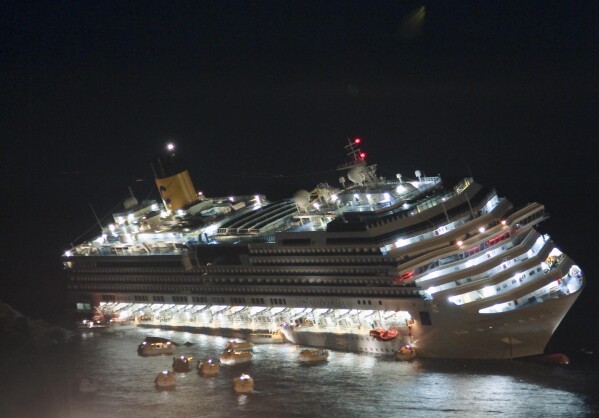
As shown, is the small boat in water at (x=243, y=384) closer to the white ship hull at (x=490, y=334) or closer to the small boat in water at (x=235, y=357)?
the small boat in water at (x=235, y=357)

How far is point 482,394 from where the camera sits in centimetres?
3478

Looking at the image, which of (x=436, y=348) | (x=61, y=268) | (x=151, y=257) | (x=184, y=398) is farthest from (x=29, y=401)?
(x=61, y=268)

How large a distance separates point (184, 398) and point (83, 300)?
721 inches

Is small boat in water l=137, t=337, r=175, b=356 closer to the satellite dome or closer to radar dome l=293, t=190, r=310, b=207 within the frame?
radar dome l=293, t=190, r=310, b=207

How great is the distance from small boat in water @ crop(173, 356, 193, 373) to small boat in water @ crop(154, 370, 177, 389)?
1.32 meters

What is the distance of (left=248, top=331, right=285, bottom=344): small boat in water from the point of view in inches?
1762

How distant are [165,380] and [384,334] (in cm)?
973

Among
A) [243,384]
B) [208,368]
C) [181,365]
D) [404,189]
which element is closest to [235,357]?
[208,368]

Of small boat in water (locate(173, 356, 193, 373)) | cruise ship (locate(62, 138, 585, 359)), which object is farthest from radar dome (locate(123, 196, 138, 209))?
small boat in water (locate(173, 356, 193, 373))

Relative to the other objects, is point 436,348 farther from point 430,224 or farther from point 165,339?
point 165,339

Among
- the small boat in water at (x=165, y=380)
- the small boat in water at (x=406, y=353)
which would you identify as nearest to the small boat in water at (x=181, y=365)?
the small boat in water at (x=165, y=380)

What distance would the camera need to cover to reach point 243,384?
127ft

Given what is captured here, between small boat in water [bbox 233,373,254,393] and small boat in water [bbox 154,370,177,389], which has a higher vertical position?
small boat in water [bbox 154,370,177,389]

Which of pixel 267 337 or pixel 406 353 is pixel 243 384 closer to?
pixel 267 337
